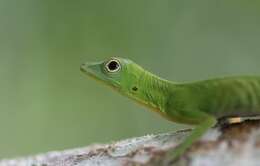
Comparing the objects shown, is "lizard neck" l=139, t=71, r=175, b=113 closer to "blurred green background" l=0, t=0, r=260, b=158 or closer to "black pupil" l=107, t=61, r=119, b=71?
"black pupil" l=107, t=61, r=119, b=71

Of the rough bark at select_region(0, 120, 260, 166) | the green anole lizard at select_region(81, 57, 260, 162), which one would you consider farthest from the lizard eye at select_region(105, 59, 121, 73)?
the rough bark at select_region(0, 120, 260, 166)

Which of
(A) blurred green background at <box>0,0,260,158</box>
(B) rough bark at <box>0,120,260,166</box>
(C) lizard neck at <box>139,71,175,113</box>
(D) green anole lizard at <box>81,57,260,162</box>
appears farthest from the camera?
(A) blurred green background at <box>0,0,260,158</box>

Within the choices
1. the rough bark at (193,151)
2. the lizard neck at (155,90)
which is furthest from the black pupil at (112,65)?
the rough bark at (193,151)

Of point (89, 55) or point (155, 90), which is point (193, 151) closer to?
point (155, 90)

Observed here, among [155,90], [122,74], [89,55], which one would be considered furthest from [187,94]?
[89,55]

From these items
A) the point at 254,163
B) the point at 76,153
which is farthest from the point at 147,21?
the point at 254,163
